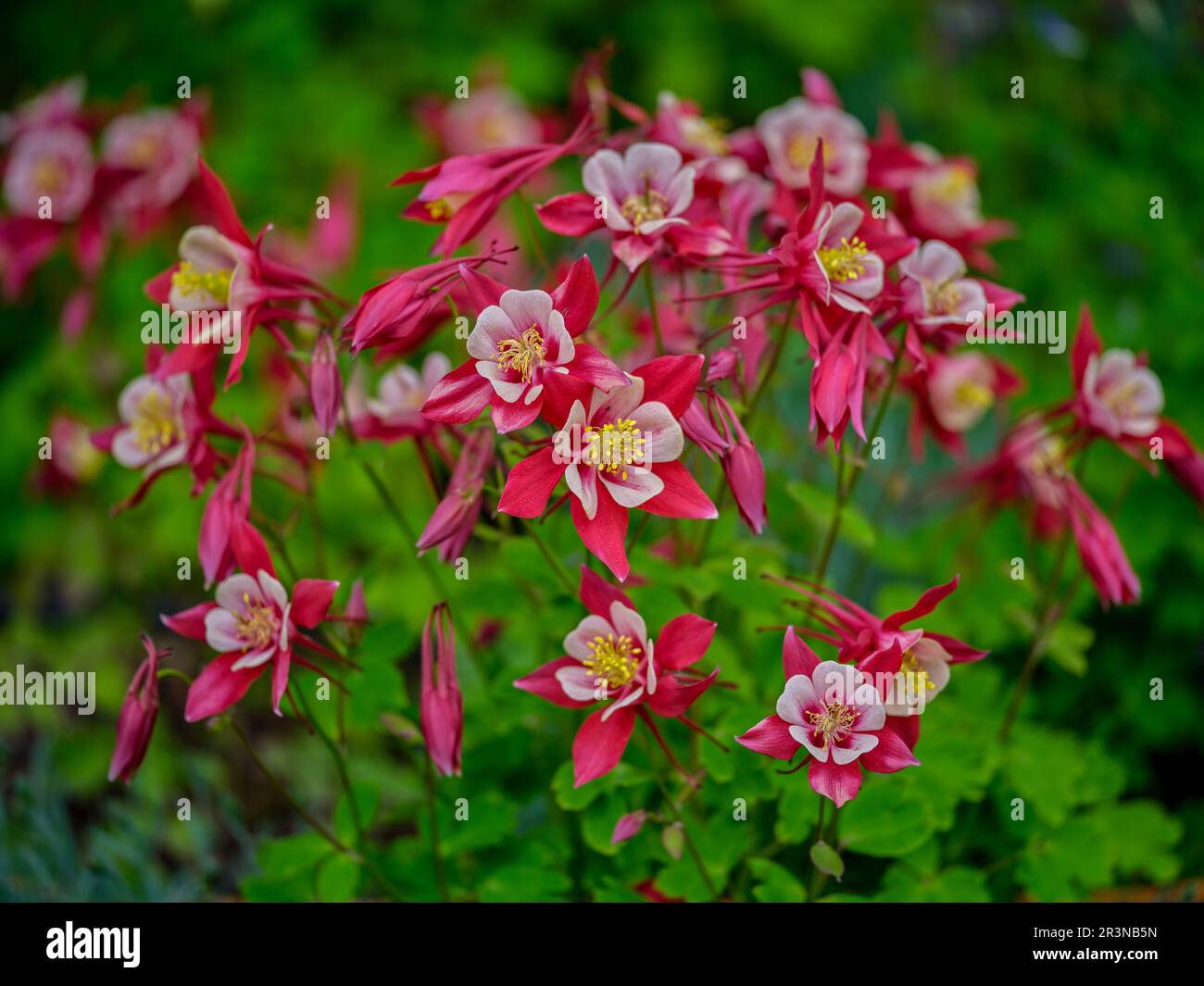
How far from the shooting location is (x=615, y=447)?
880mm

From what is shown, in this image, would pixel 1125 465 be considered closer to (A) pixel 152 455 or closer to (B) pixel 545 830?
(B) pixel 545 830

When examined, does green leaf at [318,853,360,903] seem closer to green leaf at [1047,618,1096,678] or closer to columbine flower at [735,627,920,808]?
columbine flower at [735,627,920,808]

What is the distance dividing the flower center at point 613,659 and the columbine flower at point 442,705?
143 millimetres

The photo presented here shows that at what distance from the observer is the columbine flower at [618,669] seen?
94 centimetres

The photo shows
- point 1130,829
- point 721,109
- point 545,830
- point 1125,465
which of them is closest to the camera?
point 545,830

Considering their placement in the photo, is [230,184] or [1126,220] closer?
[1126,220]

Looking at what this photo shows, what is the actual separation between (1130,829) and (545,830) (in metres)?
0.79

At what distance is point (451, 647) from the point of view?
106cm

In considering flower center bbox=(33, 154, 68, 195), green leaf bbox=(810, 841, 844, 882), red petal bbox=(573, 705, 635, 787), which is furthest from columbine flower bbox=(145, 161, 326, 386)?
flower center bbox=(33, 154, 68, 195)

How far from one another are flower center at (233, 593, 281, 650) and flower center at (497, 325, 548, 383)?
0.32 m

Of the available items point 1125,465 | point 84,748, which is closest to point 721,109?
point 1125,465

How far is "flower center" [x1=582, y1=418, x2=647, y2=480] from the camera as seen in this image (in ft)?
2.87

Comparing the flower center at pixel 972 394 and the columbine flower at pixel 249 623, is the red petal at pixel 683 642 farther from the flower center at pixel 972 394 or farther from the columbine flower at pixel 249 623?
the flower center at pixel 972 394

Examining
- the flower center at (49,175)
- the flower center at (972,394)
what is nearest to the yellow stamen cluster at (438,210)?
the flower center at (972,394)
